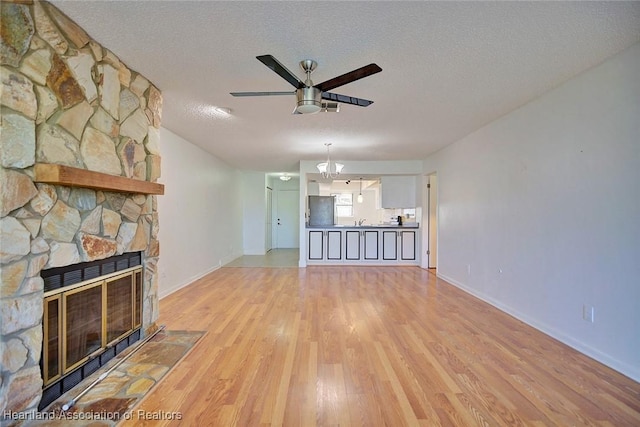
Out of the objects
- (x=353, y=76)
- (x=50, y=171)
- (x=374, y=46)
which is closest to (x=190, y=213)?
(x=50, y=171)

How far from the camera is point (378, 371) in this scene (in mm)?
2254

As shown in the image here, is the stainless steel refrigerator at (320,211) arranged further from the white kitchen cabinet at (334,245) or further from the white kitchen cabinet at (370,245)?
the white kitchen cabinet at (370,245)

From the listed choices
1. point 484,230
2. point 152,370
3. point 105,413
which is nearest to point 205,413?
point 105,413

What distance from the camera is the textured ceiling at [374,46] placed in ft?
5.99

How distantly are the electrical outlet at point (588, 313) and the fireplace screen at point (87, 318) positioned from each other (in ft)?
12.6

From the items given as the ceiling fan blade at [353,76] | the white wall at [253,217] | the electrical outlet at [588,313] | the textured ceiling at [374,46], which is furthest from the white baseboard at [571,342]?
the white wall at [253,217]

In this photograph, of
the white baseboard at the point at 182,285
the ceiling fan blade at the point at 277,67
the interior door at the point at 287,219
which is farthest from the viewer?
the interior door at the point at 287,219

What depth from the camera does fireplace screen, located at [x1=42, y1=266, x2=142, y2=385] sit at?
1.83m

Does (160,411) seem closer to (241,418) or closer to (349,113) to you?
(241,418)

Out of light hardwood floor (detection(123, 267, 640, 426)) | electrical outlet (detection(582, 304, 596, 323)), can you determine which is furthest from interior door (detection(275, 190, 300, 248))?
electrical outlet (detection(582, 304, 596, 323))

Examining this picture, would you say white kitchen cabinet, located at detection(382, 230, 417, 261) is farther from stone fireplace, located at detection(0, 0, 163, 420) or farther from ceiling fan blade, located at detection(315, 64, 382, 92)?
stone fireplace, located at detection(0, 0, 163, 420)

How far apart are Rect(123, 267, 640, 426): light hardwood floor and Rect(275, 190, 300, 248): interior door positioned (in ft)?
20.9

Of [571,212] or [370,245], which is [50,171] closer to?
[571,212]

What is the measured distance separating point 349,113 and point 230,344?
2766 mm
